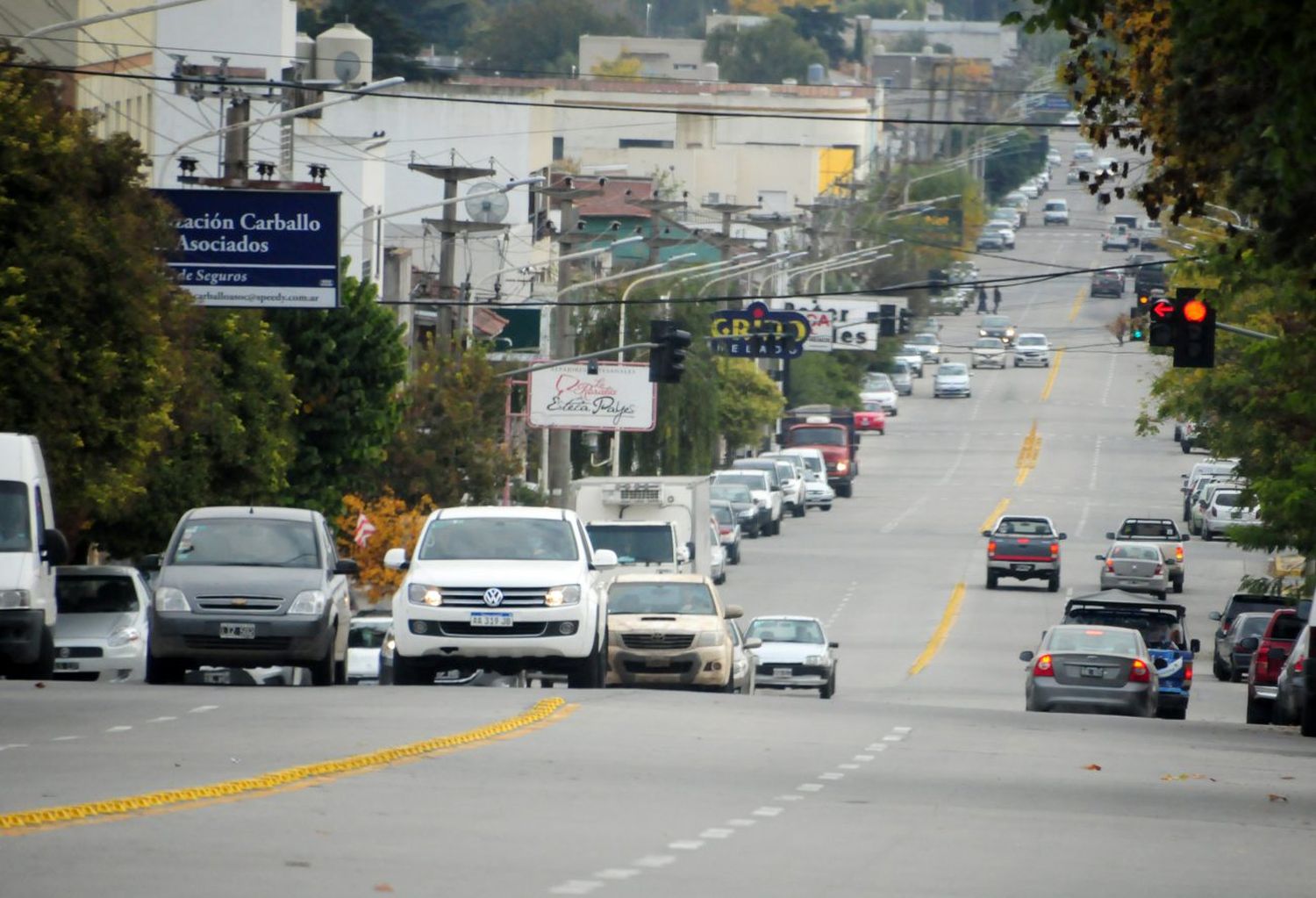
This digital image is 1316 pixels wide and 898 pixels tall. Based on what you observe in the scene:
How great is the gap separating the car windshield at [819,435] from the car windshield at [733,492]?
14.9 metres

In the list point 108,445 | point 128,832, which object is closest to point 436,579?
point 108,445

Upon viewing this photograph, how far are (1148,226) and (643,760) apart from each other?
156m

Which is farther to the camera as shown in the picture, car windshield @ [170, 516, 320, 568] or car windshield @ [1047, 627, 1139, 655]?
car windshield @ [1047, 627, 1139, 655]

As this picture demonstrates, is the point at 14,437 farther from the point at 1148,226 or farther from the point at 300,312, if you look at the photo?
the point at 1148,226

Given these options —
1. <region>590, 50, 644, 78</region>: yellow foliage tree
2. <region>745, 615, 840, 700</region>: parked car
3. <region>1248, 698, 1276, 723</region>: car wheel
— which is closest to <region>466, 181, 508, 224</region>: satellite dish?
<region>745, 615, 840, 700</region>: parked car

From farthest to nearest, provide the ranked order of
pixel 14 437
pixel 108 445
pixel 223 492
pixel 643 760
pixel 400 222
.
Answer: pixel 400 222 → pixel 223 492 → pixel 108 445 → pixel 14 437 → pixel 643 760

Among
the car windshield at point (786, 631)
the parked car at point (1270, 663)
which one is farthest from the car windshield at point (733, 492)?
the parked car at point (1270, 663)

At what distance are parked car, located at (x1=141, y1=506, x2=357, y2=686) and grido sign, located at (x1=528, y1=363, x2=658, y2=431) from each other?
3048 cm

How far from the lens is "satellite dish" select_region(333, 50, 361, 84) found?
67000 millimetres

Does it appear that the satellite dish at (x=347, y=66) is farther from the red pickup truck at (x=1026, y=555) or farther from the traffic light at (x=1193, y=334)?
the traffic light at (x=1193, y=334)

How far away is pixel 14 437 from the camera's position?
77.9 ft

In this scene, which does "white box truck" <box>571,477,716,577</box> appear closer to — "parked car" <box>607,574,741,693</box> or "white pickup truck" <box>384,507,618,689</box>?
"parked car" <box>607,574,741,693</box>

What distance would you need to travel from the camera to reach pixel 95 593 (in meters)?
28.3

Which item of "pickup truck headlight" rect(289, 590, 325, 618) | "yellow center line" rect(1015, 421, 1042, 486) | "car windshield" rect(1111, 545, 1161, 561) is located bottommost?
"yellow center line" rect(1015, 421, 1042, 486)
